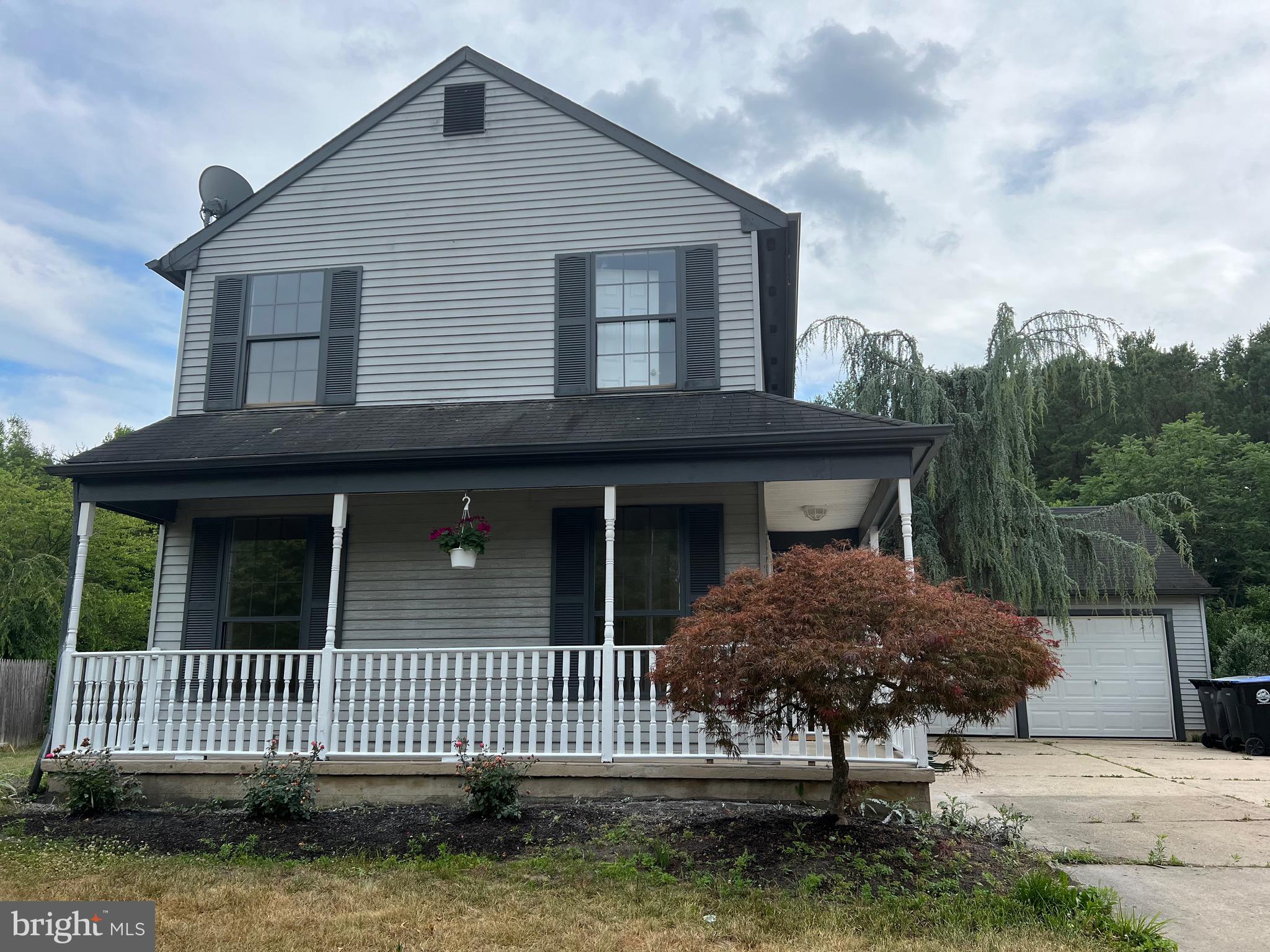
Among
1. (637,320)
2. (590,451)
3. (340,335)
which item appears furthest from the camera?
(340,335)

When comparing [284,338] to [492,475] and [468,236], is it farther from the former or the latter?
[492,475]

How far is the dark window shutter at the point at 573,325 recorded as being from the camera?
9.20m

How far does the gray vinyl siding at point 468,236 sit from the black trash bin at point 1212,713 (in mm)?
10352

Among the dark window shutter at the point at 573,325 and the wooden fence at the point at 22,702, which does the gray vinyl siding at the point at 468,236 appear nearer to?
the dark window shutter at the point at 573,325

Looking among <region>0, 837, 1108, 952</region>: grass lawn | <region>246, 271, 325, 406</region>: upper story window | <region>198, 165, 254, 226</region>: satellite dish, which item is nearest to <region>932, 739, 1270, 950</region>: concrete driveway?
<region>0, 837, 1108, 952</region>: grass lawn

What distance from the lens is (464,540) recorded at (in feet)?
26.2

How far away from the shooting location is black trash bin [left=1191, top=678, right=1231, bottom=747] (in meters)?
13.9

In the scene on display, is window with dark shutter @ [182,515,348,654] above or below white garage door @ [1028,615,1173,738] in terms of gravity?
above

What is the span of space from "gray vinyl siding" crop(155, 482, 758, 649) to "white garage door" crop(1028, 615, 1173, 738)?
947cm

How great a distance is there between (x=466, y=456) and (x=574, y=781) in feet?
9.38

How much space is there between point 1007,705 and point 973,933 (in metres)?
1.48

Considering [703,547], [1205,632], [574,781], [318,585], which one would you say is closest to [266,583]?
[318,585]

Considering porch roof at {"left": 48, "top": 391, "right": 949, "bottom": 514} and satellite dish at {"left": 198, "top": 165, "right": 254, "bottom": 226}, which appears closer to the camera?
porch roof at {"left": 48, "top": 391, "right": 949, "bottom": 514}

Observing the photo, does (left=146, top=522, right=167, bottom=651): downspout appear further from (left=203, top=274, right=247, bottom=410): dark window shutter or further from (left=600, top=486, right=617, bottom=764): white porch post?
(left=600, top=486, right=617, bottom=764): white porch post
